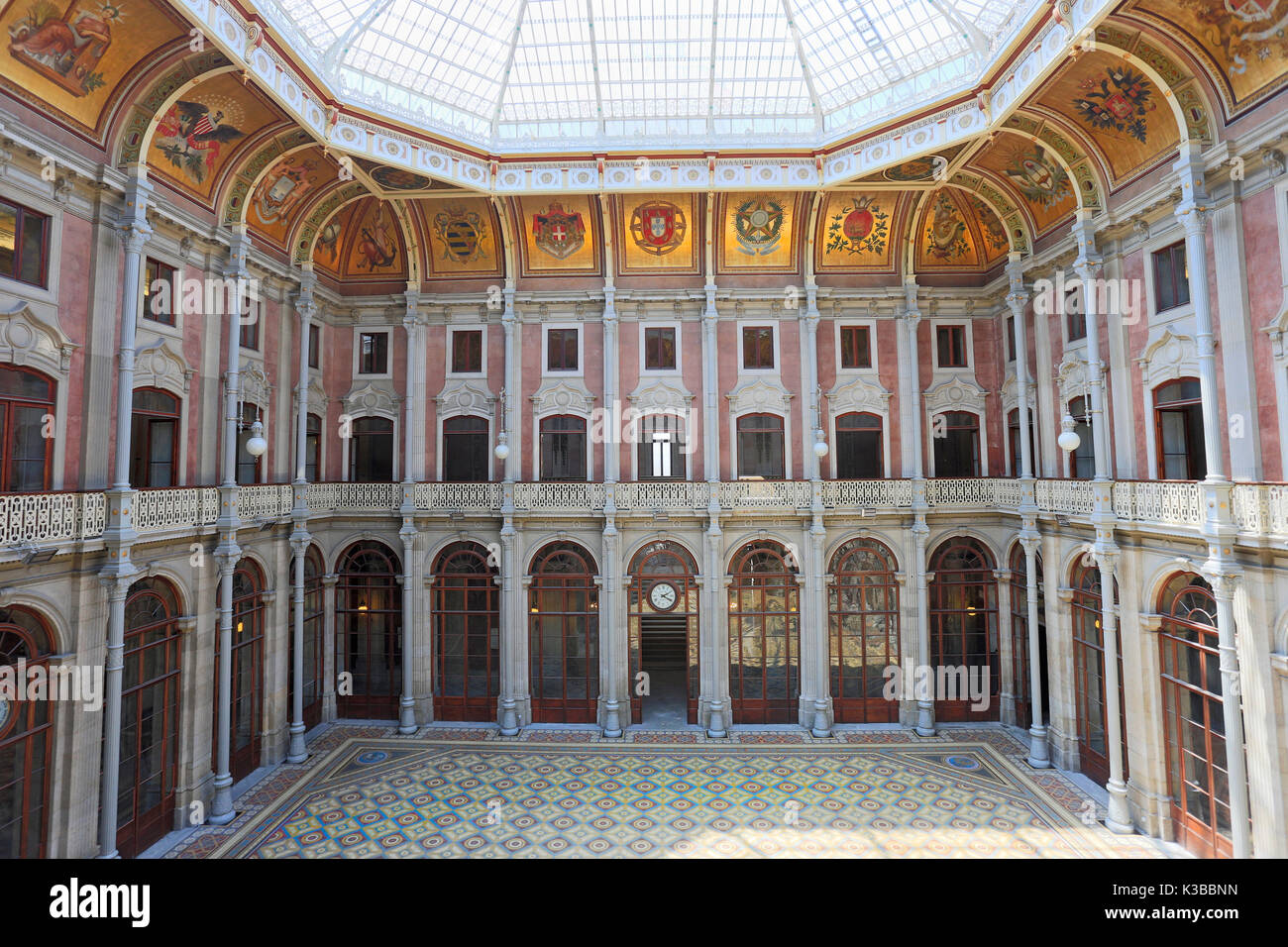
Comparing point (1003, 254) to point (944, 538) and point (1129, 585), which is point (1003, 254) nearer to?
point (944, 538)

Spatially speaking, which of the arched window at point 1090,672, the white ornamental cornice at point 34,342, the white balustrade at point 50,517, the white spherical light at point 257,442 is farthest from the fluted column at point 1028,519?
the white ornamental cornice at point 34,342

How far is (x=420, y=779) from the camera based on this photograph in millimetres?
14492

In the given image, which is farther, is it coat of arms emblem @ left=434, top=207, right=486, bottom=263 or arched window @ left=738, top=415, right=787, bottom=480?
arched window @ left=738, top=415, right=787, bottom=480

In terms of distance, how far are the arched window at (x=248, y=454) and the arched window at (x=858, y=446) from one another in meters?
15.0

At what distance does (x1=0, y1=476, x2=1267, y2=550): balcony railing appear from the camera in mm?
11242

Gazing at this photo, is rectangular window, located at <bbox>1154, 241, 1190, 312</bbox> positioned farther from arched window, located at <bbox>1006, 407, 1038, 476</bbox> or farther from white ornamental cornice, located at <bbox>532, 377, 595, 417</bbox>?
white ornamental cornice, located at <bbox>532, 377, 595, 417</bbox>

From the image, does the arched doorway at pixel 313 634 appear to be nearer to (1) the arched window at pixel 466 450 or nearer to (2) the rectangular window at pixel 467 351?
(1) the arched window at pixel 466 450

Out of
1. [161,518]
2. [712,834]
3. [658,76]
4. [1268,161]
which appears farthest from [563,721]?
[1268,161]

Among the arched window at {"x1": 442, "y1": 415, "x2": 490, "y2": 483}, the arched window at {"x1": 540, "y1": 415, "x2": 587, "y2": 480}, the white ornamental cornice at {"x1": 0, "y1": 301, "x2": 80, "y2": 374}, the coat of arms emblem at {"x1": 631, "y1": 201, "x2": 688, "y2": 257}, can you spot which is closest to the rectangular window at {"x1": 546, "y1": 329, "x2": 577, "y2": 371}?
the arched window at {"x1": 540, "y1": 415, "x2": 587, "y2": 480}

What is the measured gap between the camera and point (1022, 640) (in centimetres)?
1709

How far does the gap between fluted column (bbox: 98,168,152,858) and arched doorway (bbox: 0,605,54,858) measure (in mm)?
785

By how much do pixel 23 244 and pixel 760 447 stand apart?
50.8 feet

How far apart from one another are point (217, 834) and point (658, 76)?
1908 centimetres

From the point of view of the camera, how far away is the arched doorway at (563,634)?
58.3 ft
